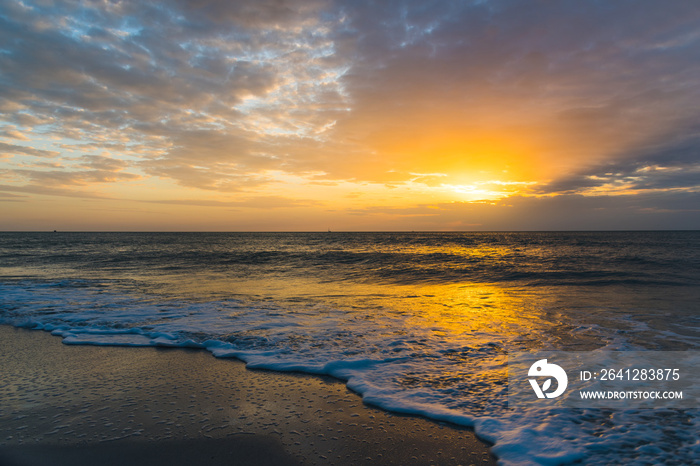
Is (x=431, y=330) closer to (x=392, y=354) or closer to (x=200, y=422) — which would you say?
(x=392, y=354)

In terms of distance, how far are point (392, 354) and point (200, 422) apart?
3.26 m

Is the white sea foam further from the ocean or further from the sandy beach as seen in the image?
the sandy beach

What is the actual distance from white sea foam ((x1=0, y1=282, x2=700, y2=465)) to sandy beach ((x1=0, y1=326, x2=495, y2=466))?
420 millimetres

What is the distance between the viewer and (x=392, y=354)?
20.0ft

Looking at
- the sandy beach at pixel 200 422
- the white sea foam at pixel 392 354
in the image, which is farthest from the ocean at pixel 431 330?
the sandy beach at pixel 200 422

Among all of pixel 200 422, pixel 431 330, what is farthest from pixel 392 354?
pixel 200 422

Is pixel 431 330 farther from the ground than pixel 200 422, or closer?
closer

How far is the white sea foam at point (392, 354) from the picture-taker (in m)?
3.57

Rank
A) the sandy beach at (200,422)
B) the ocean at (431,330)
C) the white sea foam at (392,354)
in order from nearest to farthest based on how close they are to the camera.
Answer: the sandy beach at (200,422) < the white sea foam at (392,354) < the ocean at (431,330)

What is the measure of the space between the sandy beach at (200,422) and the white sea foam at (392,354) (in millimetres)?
420

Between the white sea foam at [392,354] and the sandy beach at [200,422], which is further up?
the sandy beach at [200,422]

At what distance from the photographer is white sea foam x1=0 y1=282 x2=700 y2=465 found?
3.57 metres

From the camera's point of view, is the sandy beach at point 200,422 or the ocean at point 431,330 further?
the ocean at point 431,330

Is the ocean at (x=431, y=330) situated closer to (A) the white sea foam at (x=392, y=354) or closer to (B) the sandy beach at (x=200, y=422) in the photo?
(A) the white sea foam at (x=392, y=354)
